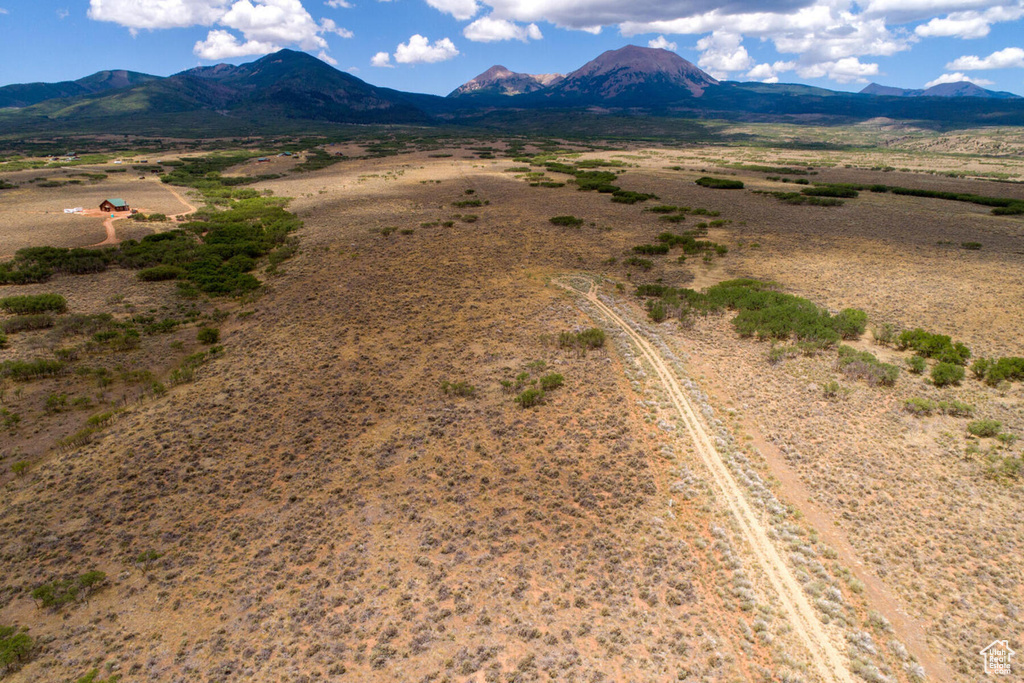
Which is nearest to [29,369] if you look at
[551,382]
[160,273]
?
[160,273]

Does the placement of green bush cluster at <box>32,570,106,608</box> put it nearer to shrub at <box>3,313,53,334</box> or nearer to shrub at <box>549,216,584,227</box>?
shrub at <box>3,313,53,334</box>

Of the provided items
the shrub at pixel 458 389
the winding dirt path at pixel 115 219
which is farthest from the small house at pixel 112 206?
the shrub at pixel 458 389

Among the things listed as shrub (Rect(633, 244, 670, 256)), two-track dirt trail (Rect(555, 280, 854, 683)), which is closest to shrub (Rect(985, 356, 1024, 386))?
two-track dirt trail (Rect(555, 280, 854, 683))

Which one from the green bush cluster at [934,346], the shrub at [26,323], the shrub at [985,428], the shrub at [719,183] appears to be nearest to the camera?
the shrub at [985,428]

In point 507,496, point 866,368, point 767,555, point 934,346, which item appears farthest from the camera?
point 934,346

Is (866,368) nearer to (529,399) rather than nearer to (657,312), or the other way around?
(657,312)

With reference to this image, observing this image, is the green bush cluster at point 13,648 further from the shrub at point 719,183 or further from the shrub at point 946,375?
the shrub at point 719,183
